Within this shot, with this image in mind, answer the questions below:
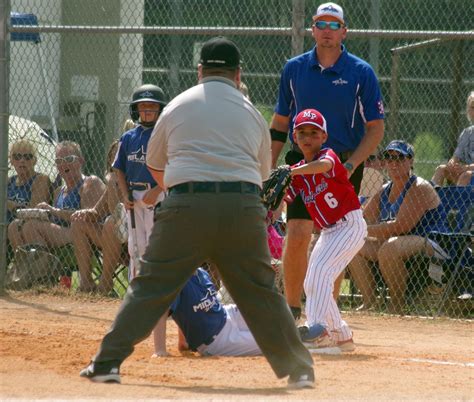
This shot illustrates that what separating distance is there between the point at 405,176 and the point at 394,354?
8.75 ft

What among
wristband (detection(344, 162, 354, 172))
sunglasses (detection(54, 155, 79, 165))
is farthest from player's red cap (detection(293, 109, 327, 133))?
sunglasses (detection(54, 155, 79, 165))

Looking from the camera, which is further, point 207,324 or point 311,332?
point 311,332

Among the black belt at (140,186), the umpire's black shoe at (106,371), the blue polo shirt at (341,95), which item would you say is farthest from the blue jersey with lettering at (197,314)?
the blue polo shirt at (341,95)

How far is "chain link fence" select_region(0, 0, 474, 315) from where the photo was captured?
9.64m

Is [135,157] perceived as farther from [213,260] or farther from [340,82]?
[213,260]

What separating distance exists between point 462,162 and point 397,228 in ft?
3.80

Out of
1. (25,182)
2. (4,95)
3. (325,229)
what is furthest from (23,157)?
(325,229)

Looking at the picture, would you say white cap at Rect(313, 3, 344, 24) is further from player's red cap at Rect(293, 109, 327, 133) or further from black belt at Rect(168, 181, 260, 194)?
black belt at Rect(168, 181, 260, 194)

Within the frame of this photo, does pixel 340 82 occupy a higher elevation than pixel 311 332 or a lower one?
higher

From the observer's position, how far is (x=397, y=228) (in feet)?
31.2

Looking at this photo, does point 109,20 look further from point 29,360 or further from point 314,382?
point 314,382

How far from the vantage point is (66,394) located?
508 cm

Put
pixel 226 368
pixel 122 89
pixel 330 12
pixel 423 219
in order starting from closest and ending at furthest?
1. pixel 226 368
2. pixel 330 12
3. pixel 423 219
4. pixel 122 89

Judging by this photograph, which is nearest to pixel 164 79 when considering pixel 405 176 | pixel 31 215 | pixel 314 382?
pixel 31 215
